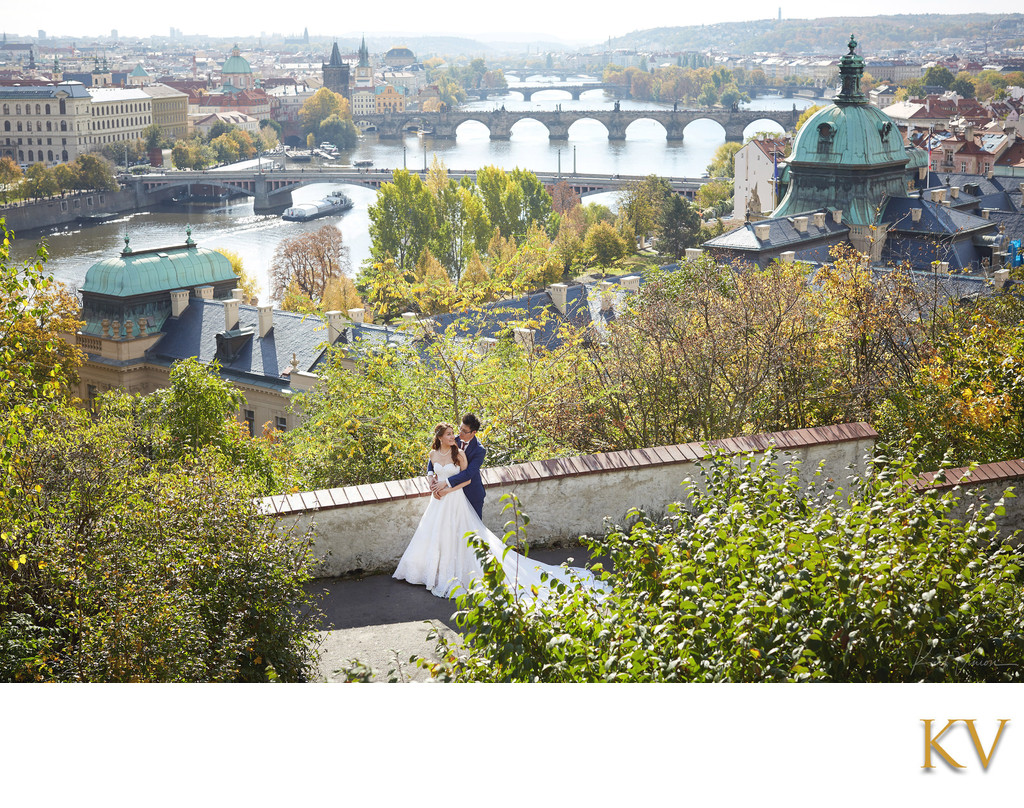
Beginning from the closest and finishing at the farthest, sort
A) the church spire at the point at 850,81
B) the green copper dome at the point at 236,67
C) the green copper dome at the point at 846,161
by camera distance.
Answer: the church spire at the point at 850,81 → the green copper dome at the point at 846,161 → the green copper dome at the point at 236,67

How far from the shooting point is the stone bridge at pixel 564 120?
80438 millimetres

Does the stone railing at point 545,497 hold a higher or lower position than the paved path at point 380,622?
higher

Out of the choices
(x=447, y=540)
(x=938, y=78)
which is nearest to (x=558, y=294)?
(x=447, y=540)

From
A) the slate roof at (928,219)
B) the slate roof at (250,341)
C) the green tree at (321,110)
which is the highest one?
the green tree at (321,110)

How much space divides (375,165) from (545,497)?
239 ft

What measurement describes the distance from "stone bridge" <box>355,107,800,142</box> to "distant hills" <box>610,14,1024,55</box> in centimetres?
897

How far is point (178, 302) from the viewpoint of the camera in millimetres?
24266

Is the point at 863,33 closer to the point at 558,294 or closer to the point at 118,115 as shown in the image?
the point at 118,115

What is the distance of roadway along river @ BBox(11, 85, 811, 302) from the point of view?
45875 millimetres

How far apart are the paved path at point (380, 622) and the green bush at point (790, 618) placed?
0.99 metres

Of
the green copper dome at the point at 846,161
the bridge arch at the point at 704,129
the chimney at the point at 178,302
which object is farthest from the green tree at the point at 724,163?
the chimney at the point at 178,302

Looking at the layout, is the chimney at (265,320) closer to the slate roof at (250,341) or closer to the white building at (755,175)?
the slate roof at (250,341)

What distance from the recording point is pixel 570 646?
3.19 metres
